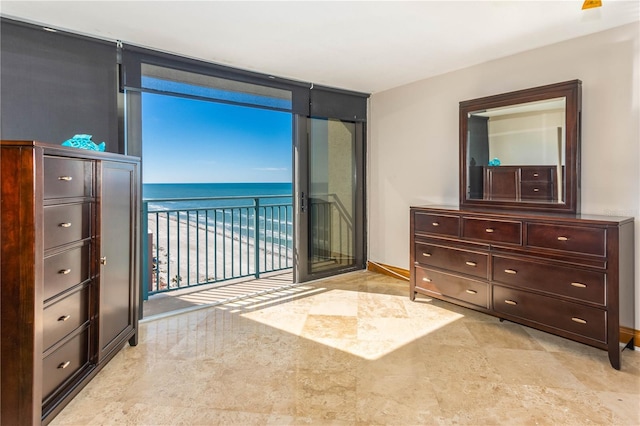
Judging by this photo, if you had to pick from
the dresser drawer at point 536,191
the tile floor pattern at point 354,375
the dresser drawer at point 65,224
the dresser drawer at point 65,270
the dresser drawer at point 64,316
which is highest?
the dresser drawer at point 536,191

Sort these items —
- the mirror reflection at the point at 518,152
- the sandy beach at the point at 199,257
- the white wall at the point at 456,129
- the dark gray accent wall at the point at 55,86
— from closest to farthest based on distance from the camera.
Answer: the dark gray accent wall at the point at 55,86, the white wall at the point at 456,129, the mirror reflection at the point at 518,152, the sandy beach at the point at 199,257

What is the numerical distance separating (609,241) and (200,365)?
2.68 meters

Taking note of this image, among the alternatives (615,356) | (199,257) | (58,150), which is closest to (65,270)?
(58,150)

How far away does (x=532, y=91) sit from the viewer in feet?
9.70

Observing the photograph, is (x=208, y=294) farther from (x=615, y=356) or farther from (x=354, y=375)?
(x=615, y=356)

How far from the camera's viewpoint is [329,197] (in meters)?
4.39

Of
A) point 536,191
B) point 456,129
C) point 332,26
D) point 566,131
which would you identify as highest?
point 332,26

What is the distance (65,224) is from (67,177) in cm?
23

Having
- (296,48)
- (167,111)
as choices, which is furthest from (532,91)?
(167,111)

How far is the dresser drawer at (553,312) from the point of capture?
7.48 ft

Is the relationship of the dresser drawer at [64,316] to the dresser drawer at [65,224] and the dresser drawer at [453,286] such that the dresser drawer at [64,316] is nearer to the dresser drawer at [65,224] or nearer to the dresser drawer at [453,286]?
the dresser drawer at [65,224]

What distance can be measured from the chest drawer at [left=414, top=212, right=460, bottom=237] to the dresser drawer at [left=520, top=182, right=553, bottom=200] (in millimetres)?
592

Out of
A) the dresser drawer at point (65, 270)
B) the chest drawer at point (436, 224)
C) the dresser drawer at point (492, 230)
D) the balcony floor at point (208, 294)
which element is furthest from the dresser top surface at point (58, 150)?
the dresser drawer at point (492, 230)

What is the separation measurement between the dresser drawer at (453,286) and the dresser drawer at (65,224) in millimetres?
2719
